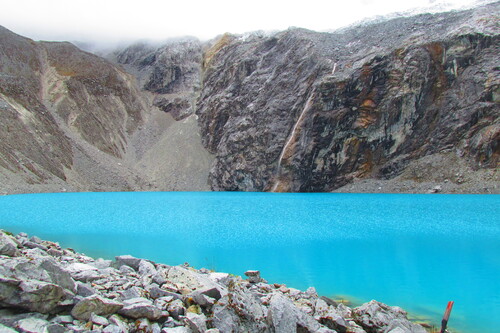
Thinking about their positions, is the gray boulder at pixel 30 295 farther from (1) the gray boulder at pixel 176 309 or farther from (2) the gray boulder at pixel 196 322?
(2) the gray boulder at pixel 196 322

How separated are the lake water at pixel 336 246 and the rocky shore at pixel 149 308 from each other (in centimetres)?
298

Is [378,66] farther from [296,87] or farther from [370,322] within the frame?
[370,322]

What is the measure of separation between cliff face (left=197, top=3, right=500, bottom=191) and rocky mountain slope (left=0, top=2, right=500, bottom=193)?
18 centimetres

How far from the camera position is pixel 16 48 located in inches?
3290

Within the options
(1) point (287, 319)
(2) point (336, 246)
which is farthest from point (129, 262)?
(2) point (336, 246)

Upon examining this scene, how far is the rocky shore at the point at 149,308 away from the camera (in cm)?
571

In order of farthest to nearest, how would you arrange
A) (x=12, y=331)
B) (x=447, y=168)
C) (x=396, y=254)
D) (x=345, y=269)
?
(x=447, y=168) < (x=396, y=254) < (x=345, y=269) < (x=12, y=331)

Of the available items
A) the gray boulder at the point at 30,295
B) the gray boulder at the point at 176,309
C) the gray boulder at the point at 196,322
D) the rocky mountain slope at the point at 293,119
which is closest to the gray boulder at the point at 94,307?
the gray boulder at the point at 30,295

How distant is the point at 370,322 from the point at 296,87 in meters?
61.8

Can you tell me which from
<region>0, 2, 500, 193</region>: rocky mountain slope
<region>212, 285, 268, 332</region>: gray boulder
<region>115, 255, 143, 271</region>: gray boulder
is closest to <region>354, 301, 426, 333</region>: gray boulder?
<region>212, 285, 268, 332</region>: gray boulder

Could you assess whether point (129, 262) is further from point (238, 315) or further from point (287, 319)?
point (287, 319)

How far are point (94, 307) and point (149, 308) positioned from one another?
2.78 feet

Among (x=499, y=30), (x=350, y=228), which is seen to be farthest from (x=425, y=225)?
(x=499, y=30)

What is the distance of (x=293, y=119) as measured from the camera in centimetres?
6562
